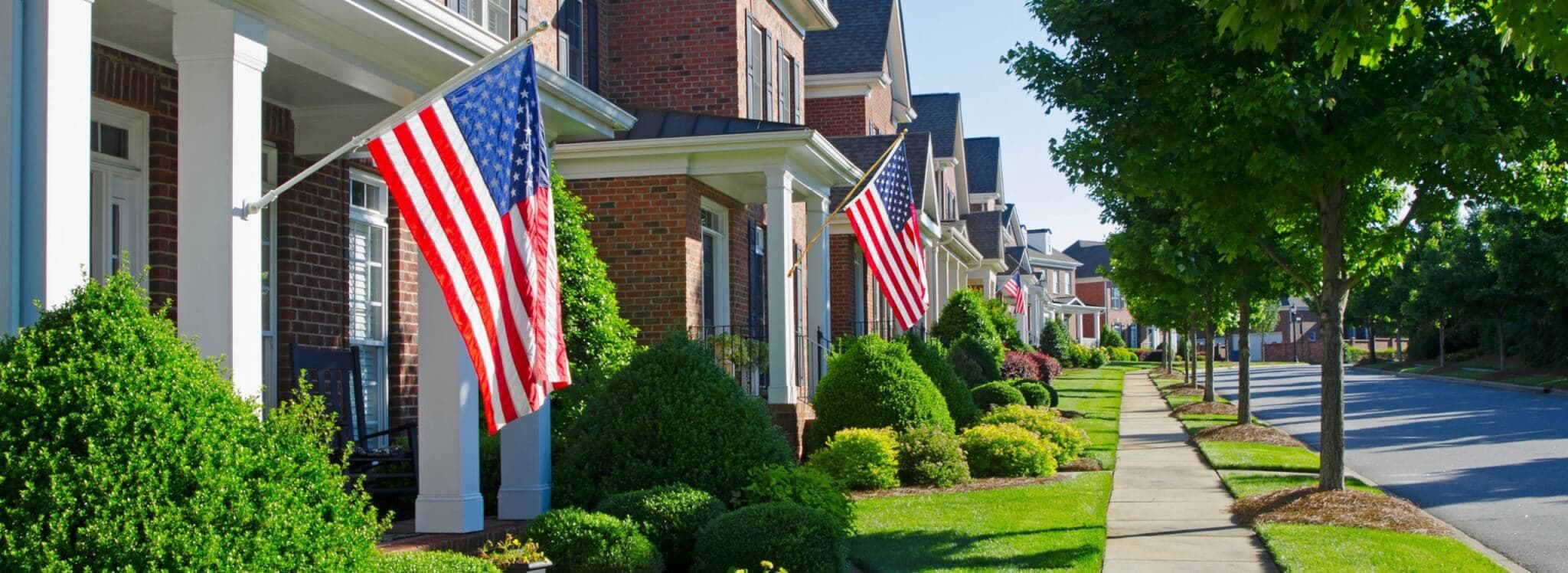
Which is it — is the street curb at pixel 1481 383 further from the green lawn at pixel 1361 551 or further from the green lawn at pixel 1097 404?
the green lawn at pixel 1361 551

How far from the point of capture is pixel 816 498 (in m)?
9.11

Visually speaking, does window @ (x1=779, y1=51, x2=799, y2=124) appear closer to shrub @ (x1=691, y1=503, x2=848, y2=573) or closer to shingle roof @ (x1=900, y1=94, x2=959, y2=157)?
shrub @ (x1=691, y1=503, x2=848, y2=573)

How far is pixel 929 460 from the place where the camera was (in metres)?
14.4

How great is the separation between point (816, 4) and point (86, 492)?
16949mm

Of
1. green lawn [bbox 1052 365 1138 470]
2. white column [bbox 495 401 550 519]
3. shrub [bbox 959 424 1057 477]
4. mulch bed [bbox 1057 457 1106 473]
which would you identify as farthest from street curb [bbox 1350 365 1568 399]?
white column [bbox 495 401 550 519]

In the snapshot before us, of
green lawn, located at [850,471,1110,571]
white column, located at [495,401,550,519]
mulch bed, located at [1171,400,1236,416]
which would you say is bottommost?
mulch bed, located at [1171,400,1236,416]

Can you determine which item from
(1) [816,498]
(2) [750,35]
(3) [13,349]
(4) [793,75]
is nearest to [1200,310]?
(4) [793,75]

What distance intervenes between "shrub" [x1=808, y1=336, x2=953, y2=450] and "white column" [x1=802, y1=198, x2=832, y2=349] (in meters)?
2.13

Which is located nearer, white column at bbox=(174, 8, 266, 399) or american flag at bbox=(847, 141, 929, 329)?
white column at bbox=(174, 8, 266, 399)

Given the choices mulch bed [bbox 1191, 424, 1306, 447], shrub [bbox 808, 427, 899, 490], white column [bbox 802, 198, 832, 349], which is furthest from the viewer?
mulch bed [bbox 1191, 424, 1306, 447]

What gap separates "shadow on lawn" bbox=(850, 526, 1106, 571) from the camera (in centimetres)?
923

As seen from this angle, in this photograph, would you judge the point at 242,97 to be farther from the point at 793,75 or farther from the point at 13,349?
the point at 793,75

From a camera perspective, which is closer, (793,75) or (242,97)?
(242,97)

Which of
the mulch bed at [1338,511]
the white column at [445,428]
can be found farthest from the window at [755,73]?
the white column at [445,428]
